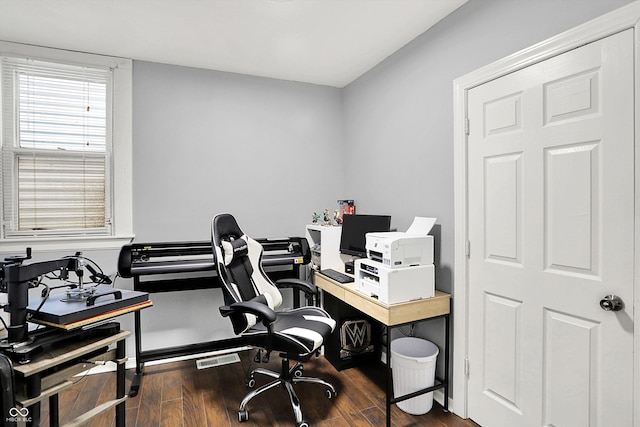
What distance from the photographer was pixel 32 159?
2.72 meters

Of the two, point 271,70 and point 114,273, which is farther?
point 271,70

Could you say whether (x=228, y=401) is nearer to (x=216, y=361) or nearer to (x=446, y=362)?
(x=216, y=361)

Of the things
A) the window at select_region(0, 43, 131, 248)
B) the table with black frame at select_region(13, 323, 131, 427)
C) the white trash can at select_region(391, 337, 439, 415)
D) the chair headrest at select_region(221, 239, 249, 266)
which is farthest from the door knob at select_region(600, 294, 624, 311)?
the window at select_region(0, 43, 131, 248)

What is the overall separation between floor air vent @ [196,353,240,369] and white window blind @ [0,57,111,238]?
139cm

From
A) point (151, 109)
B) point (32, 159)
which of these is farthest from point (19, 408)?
point (151, 109)

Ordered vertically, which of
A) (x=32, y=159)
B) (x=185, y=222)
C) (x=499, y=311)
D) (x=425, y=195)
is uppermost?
(x=32, y=159)

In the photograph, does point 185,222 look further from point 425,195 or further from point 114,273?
point 425,195

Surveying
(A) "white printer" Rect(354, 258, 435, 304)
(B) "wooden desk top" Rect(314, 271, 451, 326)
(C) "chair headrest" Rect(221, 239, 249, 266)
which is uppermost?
(C) "chair headrest" Rect(221, 239, 249, 266)

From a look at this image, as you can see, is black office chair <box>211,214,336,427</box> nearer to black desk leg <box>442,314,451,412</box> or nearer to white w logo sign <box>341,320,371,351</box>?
white w logo sign <box>341,320,371,351</box>

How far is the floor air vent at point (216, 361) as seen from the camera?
114 inches

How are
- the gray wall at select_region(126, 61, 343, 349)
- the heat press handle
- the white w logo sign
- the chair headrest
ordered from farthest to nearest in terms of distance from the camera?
the gray wall at select_region(126, 61, 343, 349) → the white w logo sign → the chair headrest → the heat press handle

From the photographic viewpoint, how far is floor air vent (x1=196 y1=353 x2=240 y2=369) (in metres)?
2.91

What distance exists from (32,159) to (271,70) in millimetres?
Answer: 2117

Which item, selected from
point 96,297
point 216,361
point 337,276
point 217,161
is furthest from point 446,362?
point 217,161
